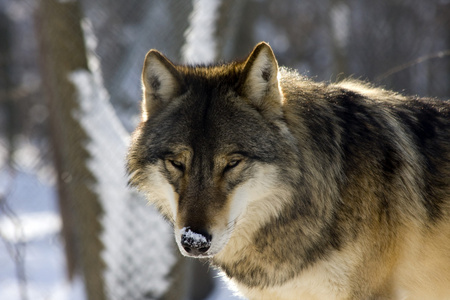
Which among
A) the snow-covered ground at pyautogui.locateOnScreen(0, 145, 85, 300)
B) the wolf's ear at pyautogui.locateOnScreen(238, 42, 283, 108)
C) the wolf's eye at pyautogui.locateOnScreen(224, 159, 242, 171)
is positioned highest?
the wolf's ear at pyautogui.locateOnScreen(238, 42, 283, 108)

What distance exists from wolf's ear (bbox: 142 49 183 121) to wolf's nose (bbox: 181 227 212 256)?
2.73ft

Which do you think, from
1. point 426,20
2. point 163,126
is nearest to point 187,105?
point 163,126

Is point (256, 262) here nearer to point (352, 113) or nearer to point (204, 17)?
point (352, 113)

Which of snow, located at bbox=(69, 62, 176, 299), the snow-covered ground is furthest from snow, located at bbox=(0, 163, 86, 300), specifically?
snow, located at bbox=(69, 62, 176, 299)

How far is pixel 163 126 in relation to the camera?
2756 mm

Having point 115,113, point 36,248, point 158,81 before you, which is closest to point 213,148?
point 158,81

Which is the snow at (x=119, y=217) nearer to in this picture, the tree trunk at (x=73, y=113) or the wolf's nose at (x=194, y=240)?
the tree trunk at (x=73, y=113)

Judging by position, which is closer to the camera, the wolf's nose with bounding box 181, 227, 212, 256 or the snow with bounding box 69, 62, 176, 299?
the wolf's nose with bounding box 181, 227, 212, 256

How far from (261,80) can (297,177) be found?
20.8 inches

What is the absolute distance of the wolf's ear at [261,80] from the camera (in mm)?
2553

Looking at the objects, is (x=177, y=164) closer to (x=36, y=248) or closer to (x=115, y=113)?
(x=115, y=113)

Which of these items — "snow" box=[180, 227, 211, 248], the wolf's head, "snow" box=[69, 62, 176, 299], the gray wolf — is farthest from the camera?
"snow" box=[69, 62, 176, 299]

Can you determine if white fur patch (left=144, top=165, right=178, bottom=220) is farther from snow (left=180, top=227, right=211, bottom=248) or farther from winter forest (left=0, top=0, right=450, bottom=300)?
winter forest (left=0, top=0, right=450, bottom=300)

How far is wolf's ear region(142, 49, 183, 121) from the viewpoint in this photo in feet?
9.06
